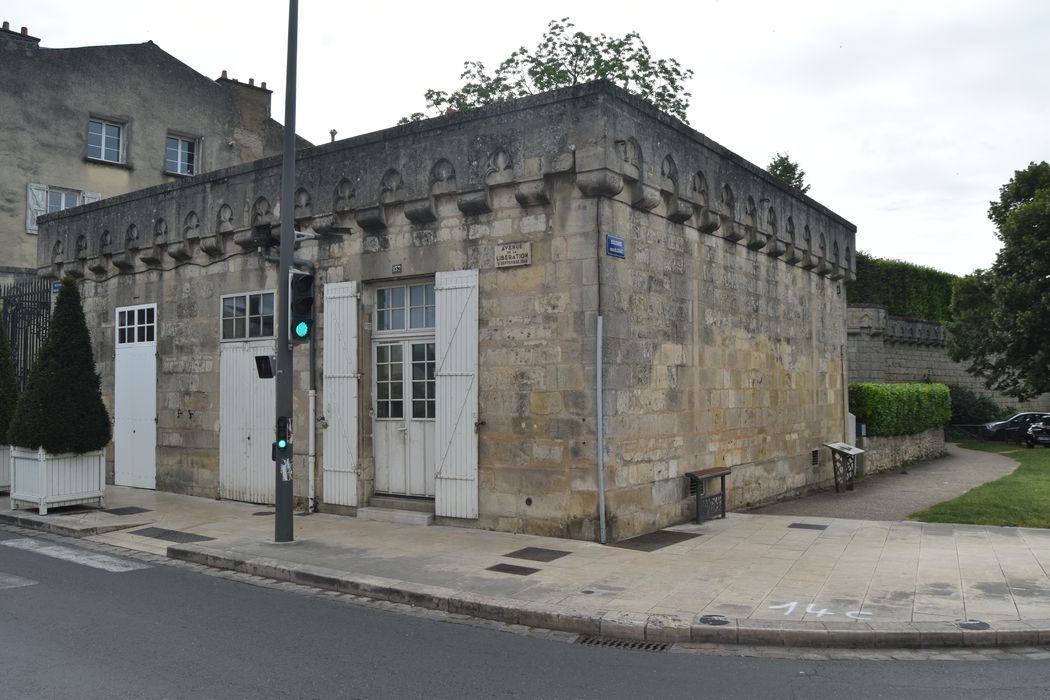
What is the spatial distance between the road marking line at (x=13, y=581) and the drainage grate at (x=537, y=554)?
14.6 feet

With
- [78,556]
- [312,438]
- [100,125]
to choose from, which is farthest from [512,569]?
[100,125]

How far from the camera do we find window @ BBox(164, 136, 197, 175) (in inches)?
987

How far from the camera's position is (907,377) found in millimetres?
30719

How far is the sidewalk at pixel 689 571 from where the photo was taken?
603 centimetres

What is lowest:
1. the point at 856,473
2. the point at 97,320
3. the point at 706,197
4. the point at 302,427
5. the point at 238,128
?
the point at 856,473

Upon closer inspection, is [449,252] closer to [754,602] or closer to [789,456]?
[754,602]

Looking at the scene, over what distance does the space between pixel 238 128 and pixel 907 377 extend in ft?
A: 82.0

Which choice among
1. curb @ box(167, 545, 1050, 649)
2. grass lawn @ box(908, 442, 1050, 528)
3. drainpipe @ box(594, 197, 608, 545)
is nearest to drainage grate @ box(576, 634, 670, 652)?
curb @ box(167, 545, 1050, 649)

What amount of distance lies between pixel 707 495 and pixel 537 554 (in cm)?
328

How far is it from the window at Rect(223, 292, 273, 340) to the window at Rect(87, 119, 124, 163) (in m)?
13.9

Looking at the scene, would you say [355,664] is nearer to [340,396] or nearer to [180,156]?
[340,396]

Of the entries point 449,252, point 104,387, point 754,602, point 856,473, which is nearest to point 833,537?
point 754,602

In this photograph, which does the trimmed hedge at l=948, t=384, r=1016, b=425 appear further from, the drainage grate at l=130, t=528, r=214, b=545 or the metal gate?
the metal gate

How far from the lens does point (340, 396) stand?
36.3 ft
